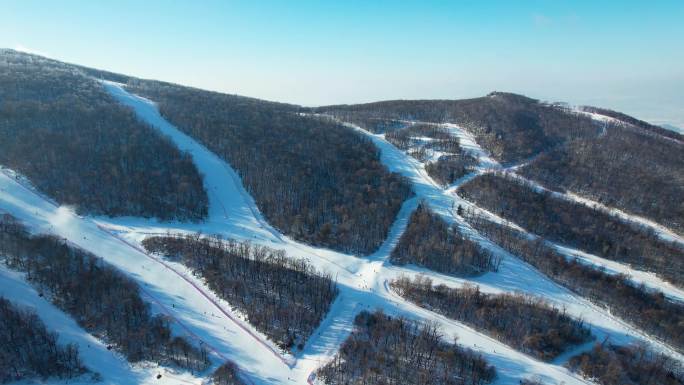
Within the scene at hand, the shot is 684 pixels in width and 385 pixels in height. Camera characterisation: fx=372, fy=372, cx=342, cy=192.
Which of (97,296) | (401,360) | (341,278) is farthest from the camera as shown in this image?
(341,278)

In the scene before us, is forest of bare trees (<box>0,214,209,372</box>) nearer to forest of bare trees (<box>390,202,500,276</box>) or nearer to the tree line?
forest of bare trees (<box>390,202,500,276</box>)

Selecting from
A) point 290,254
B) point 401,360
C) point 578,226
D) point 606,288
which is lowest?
Answer: point 401,360

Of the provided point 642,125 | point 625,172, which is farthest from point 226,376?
point 642,125

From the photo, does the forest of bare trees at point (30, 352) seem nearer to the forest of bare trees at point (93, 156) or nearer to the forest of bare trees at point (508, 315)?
the forest of bare trees at point (93, 156)

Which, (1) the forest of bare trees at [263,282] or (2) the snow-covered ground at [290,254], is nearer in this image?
(2) the snow-covered ground at [290,254]

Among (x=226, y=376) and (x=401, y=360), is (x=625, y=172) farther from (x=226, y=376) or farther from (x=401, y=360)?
(x=226, y=376)

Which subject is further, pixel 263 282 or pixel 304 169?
pixel 304 169

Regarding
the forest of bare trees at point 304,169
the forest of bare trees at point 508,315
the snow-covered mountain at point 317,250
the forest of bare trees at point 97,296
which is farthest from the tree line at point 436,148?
the forest of bare trees at point 97,296
